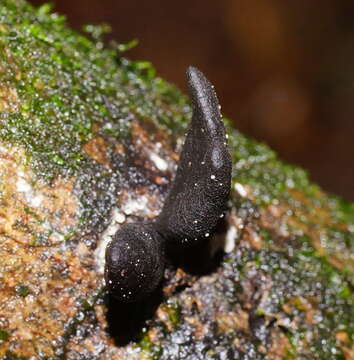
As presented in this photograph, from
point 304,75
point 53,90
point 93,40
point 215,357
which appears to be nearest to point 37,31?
point 53,90

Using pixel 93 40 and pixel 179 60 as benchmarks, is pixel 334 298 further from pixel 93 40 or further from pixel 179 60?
pixel 179 60

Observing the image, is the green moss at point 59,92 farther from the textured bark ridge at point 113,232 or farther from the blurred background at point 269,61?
the blurred background at point 269,61

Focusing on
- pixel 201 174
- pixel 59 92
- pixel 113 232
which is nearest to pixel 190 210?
pixel 201 174

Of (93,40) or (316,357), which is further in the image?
(93,40)

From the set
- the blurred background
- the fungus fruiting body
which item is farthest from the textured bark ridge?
the blurred background

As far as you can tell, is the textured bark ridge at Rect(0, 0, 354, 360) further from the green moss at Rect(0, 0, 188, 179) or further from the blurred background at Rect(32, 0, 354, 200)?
the blurred background at Rect(32, 0, 354, 200)

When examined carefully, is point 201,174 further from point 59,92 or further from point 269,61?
point 269,61

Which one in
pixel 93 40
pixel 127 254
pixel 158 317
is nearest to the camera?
pixel 127 254
